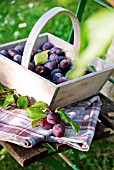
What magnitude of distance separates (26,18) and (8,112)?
8.98 ft

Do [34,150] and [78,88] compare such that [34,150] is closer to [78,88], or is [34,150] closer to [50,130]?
[50,130]

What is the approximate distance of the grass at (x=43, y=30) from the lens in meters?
2.62

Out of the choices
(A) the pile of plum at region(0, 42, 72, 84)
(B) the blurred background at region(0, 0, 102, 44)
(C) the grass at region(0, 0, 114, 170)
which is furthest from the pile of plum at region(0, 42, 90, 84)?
(B) the blurred background at region(0, 0, 102, 44)

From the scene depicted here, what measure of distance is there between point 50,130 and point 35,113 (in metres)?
0.09

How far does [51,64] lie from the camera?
5.08 ft

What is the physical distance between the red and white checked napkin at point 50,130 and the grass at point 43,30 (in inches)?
44.1

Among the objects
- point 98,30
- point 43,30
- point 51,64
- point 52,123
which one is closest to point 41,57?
point 51,64

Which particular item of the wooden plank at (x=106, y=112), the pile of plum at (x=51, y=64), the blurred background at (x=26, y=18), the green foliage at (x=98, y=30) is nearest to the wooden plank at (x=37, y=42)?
the pile of plum at (x=51, y=64)

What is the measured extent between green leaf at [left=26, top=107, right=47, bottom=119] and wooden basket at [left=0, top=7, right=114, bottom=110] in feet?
0.18

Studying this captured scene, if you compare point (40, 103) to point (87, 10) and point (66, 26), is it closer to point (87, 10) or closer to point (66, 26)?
point (66, 26)

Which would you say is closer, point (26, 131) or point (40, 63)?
point (26, 131)

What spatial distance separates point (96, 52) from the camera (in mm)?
482

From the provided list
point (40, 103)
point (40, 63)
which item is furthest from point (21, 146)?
point (40, 63)

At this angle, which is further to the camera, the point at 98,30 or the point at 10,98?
the point at 10,98
